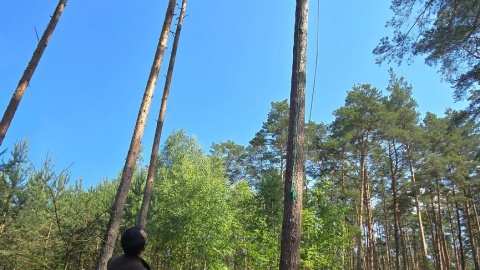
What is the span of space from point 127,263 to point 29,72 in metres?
7.66

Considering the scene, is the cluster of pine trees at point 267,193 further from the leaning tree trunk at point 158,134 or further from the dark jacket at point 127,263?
the dark jacket at point 127,263

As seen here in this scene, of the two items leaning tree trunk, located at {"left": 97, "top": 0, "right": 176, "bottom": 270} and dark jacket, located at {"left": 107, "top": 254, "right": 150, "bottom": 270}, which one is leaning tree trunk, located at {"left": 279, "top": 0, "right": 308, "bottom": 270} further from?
leaning tree trunk, located at {"left": 97, "top": 0, "right": 176, "bottom": 270}

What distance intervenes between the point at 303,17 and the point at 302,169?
2.57 metres

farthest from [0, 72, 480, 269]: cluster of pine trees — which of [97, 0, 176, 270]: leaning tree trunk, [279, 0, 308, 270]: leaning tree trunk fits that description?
[279, 0, 308, 270]: leaning tree trunk

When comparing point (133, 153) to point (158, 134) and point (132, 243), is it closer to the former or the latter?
point (158, 134)

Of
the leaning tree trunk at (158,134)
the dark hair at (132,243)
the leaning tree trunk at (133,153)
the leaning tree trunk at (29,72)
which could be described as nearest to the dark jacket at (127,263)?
the dark hair at (132,243)

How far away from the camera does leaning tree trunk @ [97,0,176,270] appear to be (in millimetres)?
6258

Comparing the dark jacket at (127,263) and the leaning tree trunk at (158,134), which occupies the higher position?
the leaning tree trunk at (158,134)

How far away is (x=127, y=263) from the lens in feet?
6.67

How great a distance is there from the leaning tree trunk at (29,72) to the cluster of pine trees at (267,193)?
5.63 feet

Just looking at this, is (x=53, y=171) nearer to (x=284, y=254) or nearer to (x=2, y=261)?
(x=284, y=254)

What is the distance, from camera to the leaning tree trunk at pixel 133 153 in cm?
626

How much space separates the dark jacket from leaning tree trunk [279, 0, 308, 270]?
2445 millimetres

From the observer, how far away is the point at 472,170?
24.0 metres
